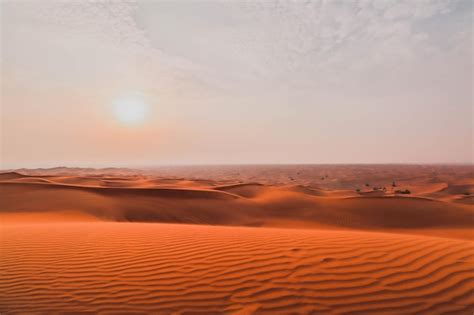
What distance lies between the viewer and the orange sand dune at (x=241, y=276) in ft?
11.0

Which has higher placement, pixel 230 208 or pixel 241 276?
pixel 241 276

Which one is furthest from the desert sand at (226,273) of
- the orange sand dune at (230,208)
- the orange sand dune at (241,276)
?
the orange sand dune at (230,208)

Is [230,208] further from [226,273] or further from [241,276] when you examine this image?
[241,276]

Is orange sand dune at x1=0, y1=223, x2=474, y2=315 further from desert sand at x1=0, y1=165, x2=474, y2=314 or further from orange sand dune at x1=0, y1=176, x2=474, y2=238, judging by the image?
orange sand dune at x1=0, y1=176, x2=474, y2=238

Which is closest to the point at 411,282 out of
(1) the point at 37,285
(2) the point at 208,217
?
(1) the point at 37,285

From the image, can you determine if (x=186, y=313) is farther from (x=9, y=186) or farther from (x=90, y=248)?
(x=9, y=186)

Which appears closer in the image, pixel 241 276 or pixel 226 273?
pixel 241 276

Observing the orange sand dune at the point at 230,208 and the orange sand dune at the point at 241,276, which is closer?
the orange sand dune at the point at 241,276

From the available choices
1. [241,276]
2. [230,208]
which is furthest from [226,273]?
[230,208]

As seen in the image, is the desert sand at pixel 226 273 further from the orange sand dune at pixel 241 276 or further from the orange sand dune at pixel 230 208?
the orange sand dune at pixel 230 208

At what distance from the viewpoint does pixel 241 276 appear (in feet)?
13.2

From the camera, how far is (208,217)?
13523 millimetres

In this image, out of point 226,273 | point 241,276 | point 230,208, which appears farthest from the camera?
point 230,208

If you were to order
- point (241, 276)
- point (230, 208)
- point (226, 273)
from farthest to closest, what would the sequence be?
point (230, 208)
point (226, 273)
point (241, 276)
